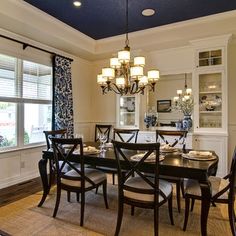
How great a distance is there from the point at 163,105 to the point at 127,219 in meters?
2.91

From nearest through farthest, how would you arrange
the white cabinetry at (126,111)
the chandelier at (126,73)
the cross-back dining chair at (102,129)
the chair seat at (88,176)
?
the chair seat at (88,176) → the chandelier at (126,73) → the white cabinetry at (126,111) → the cross-back dining chair at (102,129)

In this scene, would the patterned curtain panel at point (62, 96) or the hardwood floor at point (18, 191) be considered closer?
the hardwood floor at point (18, 191)

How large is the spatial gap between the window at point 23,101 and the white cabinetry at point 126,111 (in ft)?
5.24

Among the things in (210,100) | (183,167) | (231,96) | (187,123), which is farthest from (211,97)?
(183,167)

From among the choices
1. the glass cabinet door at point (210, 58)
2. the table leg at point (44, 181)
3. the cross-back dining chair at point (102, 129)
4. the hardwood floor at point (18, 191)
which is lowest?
the hardwood floor at point (18, 191)

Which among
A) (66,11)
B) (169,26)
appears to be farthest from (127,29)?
(66,11)

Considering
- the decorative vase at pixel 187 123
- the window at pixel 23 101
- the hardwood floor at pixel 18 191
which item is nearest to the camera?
the hardwood floor at pixel 18 191

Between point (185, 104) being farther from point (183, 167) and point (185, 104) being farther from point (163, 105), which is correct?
point (183, 167)

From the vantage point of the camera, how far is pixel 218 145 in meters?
4.00

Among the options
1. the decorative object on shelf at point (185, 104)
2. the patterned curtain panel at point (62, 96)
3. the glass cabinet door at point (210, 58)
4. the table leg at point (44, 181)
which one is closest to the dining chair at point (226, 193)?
the table leg at point (44, 181)

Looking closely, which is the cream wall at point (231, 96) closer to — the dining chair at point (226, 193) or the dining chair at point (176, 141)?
the dining chair at point (176, 141)

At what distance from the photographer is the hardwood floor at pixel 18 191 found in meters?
3.14

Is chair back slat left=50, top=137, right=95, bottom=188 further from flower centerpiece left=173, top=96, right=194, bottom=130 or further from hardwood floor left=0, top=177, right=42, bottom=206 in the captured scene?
flower centerpiece left=173, top=96, right=194, bottom=130

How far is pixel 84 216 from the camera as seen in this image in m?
2.66
